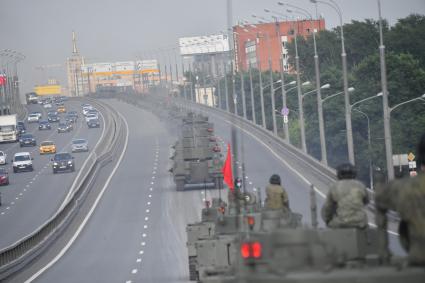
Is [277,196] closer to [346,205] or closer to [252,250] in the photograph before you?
[346,205]

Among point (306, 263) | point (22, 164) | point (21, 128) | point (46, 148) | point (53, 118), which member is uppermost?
point (306, 263)

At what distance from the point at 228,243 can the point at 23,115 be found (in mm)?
152708

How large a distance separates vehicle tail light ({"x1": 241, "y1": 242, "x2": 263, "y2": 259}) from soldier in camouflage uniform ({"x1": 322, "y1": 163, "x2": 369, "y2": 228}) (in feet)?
9.49

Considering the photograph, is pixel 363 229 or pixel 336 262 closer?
pixel 336 262

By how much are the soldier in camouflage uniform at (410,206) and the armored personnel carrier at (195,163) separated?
178 ft

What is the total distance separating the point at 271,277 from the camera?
9.97 m

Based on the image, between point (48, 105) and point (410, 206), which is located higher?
point (48, 105)

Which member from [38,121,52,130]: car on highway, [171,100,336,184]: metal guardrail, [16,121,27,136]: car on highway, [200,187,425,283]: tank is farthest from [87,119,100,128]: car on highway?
[200,187,425,283]: tank

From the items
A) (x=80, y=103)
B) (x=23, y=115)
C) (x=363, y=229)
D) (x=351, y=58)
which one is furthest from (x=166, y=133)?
(x=363, y=229)

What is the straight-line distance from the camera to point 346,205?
13.9 metres

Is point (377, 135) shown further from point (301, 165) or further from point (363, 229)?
point (363, 229)

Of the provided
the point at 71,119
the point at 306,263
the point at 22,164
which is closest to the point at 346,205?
the point at 306,263

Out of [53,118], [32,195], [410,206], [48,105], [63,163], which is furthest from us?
[48,105]

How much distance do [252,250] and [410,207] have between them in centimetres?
152
